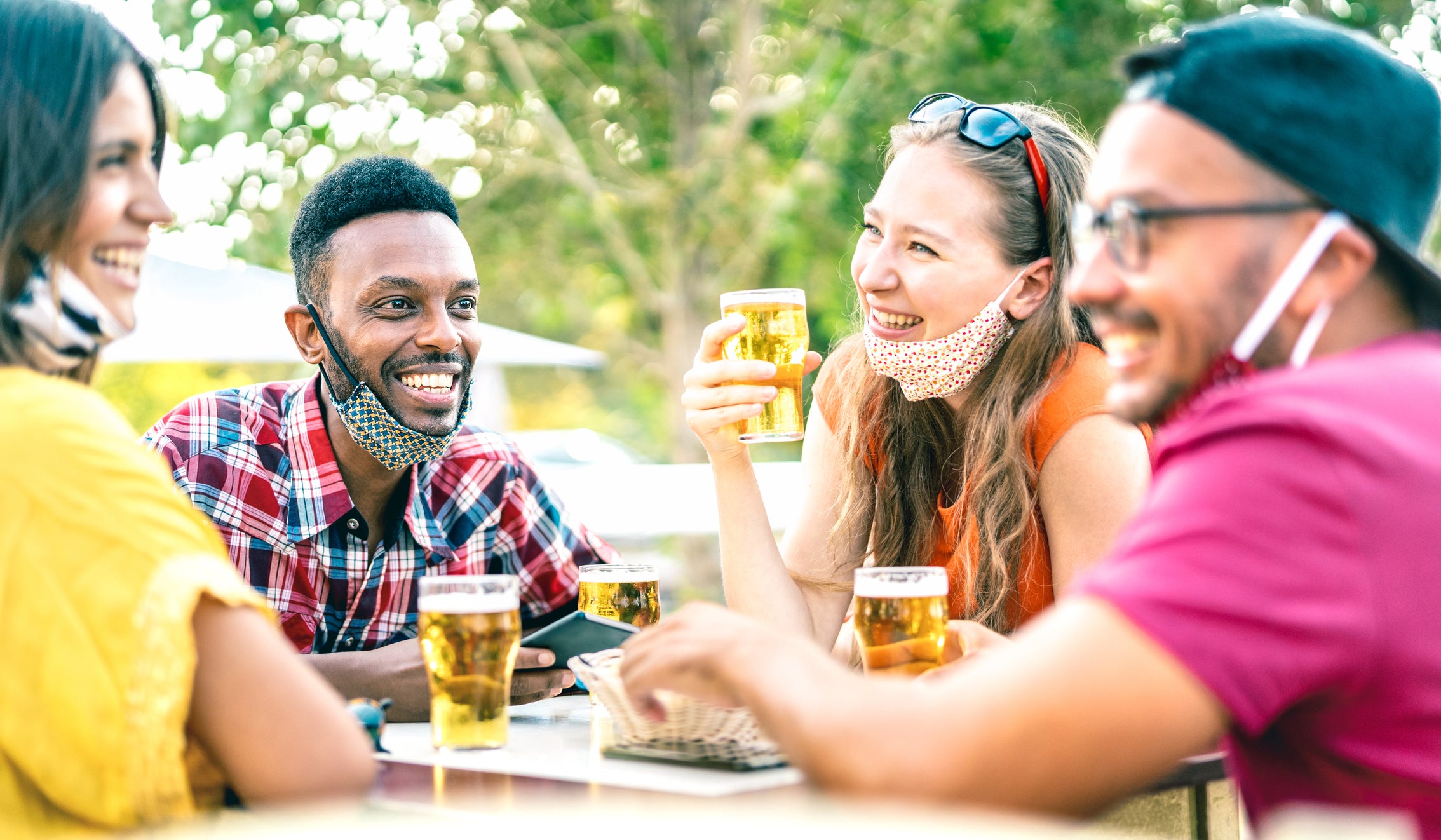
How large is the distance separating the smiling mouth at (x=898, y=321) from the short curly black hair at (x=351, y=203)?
1.38m

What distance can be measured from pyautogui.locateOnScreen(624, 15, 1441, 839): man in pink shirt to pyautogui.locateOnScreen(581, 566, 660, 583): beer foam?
113 centimetres

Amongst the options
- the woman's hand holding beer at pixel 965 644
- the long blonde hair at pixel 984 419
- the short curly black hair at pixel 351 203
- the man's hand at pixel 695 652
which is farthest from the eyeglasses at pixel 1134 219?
the short curly black hair at pixel 351 203

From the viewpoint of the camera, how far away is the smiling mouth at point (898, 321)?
11.6ft

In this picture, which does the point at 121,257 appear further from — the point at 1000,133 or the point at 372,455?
the point at 1000,133

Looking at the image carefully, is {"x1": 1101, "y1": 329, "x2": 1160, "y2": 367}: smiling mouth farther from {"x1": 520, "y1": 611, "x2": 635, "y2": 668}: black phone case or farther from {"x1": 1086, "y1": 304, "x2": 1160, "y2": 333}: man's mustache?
{"x1": 520, "y1": 611, "x2": 635, "y2": 668}: black phone case

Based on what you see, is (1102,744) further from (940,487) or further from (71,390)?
(940,487)

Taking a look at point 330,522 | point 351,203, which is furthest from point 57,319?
point 351,203

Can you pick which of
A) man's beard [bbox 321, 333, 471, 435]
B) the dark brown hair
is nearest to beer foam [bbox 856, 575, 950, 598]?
the dark brown hair

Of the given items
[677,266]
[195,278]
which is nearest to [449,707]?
[195,278]

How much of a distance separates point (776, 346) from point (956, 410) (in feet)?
2.07

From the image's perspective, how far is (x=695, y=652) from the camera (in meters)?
1.93

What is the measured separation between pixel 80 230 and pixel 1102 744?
163cm

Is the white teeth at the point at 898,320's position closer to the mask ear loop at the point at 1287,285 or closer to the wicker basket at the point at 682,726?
the wicker basket at the point at 682,726

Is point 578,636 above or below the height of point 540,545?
below
